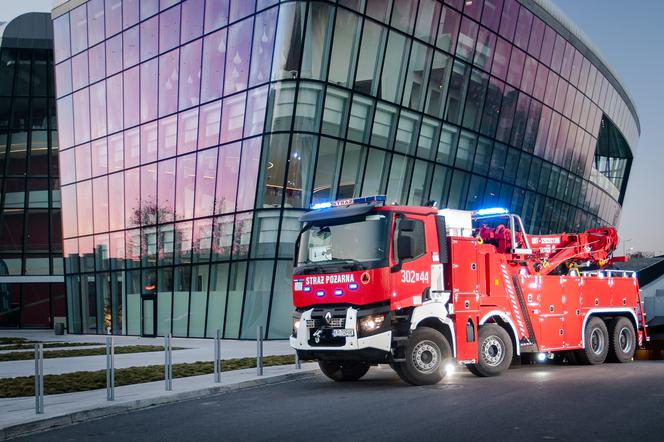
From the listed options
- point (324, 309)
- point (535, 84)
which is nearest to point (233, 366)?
point (324, 309)

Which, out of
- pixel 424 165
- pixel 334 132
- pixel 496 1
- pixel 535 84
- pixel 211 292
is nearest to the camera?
pixel 334 132

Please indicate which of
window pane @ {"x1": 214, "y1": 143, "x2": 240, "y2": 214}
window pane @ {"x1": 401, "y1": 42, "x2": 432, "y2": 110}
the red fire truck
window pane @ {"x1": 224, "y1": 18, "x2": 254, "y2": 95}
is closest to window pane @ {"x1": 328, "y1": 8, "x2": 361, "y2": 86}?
window pane @ {"x1": 401, "y1": 42, "x2": 432, "y2": 110}

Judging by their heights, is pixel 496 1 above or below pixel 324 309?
above

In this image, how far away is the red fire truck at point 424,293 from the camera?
12680mm

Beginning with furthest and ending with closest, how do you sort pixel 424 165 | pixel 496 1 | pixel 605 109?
pixel 605 109 < pixel 496 1 < pixel 424 165

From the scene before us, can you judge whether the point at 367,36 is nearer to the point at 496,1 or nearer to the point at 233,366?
the point at 496,1

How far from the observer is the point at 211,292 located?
30859mm

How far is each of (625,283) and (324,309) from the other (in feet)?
27.8

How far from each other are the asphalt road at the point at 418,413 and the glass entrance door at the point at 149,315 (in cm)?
2118

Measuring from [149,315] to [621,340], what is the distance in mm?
22733

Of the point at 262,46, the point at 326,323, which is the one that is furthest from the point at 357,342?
the point at 262,46

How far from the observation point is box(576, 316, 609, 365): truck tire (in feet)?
54.1

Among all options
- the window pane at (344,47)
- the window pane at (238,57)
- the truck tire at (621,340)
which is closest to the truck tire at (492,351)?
the truck tire at (621,340)

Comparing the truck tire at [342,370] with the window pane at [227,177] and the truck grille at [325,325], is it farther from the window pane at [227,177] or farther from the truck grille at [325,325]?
the window pane at [227,177]
